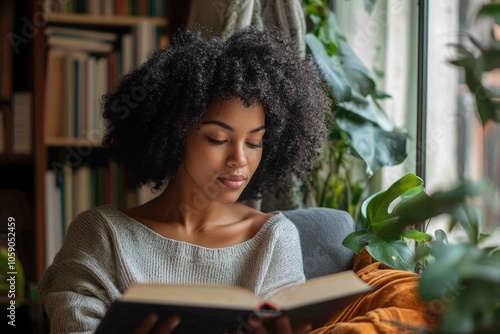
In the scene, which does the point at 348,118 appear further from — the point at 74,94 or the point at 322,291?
the point at 74,94

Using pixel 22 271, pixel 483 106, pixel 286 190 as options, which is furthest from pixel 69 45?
pixel 483 106

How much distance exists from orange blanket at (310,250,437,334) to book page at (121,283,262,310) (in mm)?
320

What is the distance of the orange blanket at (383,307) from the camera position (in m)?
1.43

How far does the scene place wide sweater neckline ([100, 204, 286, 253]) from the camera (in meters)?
1.72

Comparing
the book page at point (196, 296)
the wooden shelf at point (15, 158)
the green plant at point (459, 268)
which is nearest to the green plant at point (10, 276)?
the wooden shelf at point (15, 158)

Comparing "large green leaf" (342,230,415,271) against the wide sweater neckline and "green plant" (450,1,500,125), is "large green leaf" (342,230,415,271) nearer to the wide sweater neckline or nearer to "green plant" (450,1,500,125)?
the wide sweater neckline

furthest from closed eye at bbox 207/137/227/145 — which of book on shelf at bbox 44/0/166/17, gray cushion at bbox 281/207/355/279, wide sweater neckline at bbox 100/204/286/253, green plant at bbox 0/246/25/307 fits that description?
book on shelf at bbox 44/0/166/17

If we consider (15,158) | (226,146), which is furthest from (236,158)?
(15,158)

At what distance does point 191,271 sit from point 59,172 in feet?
4.66

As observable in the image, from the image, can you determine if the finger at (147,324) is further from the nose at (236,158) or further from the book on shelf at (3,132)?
the book on shelf at (3,132)

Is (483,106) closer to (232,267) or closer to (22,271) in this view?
(232,267)

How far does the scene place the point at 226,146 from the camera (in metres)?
1.63

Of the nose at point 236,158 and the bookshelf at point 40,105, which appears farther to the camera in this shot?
the bookshelf at point 40,105

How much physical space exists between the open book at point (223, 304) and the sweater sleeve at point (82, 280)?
0.27m
